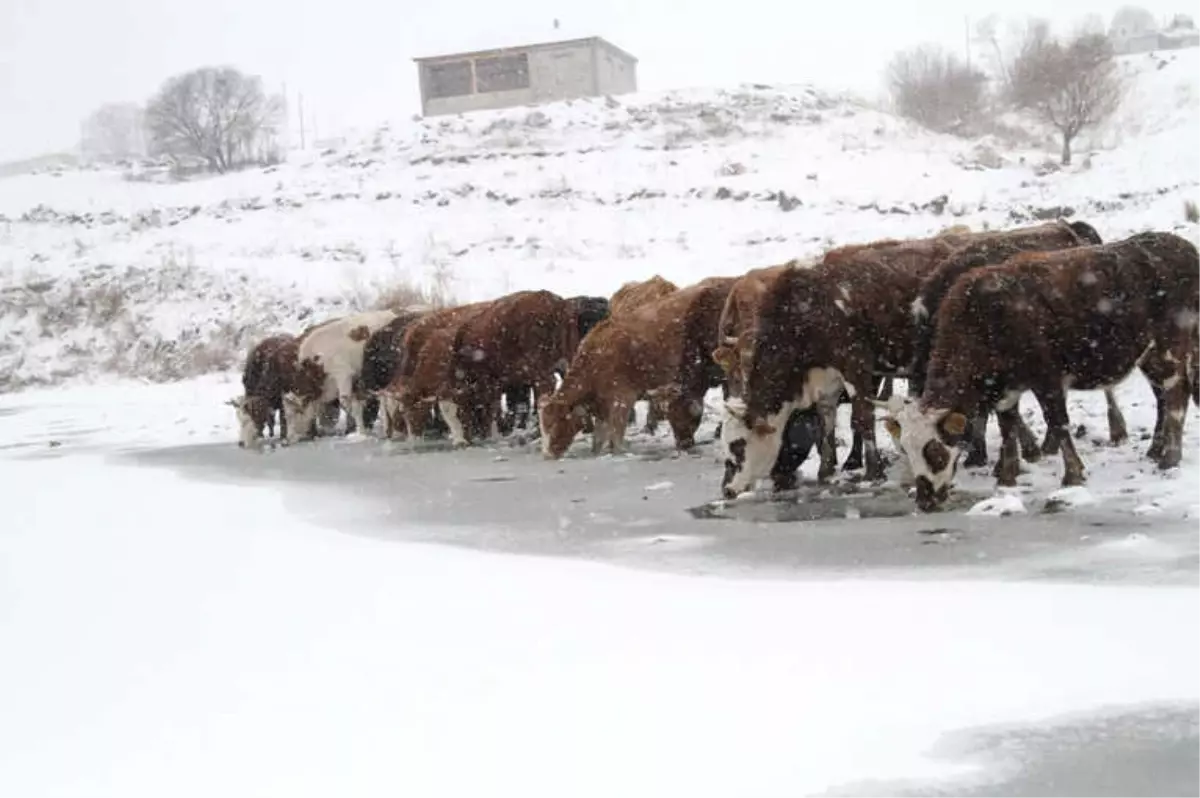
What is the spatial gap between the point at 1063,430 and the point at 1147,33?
52.9 m

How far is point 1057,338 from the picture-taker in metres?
8.27

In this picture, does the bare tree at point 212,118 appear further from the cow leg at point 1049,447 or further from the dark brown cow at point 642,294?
the cow leg at point 1049,447

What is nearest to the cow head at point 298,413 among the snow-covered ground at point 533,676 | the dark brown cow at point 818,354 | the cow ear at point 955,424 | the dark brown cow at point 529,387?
the dark brown cow at point 529,387

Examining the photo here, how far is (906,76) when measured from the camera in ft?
174

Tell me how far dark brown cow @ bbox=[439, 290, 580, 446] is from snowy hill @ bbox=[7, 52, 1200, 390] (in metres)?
7.79

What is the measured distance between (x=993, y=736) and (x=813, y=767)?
25.9 inches

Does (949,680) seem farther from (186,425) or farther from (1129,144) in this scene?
(1129,144)

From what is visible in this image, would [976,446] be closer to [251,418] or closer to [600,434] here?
[600,434]

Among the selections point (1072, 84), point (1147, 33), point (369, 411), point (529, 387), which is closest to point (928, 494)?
point (529, 387)

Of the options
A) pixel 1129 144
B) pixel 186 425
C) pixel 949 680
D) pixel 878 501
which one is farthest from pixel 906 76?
pixel 949 680

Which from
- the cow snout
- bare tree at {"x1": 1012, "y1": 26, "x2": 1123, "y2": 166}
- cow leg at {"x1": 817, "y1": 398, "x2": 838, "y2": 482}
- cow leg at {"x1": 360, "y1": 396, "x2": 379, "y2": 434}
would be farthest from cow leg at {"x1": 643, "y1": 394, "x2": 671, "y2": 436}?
bare tree at {"x1": 1012, "y1": 26, "x2": 1123, "y2": 166}

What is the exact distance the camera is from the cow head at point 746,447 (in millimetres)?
9117

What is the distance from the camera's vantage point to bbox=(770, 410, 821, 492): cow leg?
937 cm

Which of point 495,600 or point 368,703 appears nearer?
point 368,703
